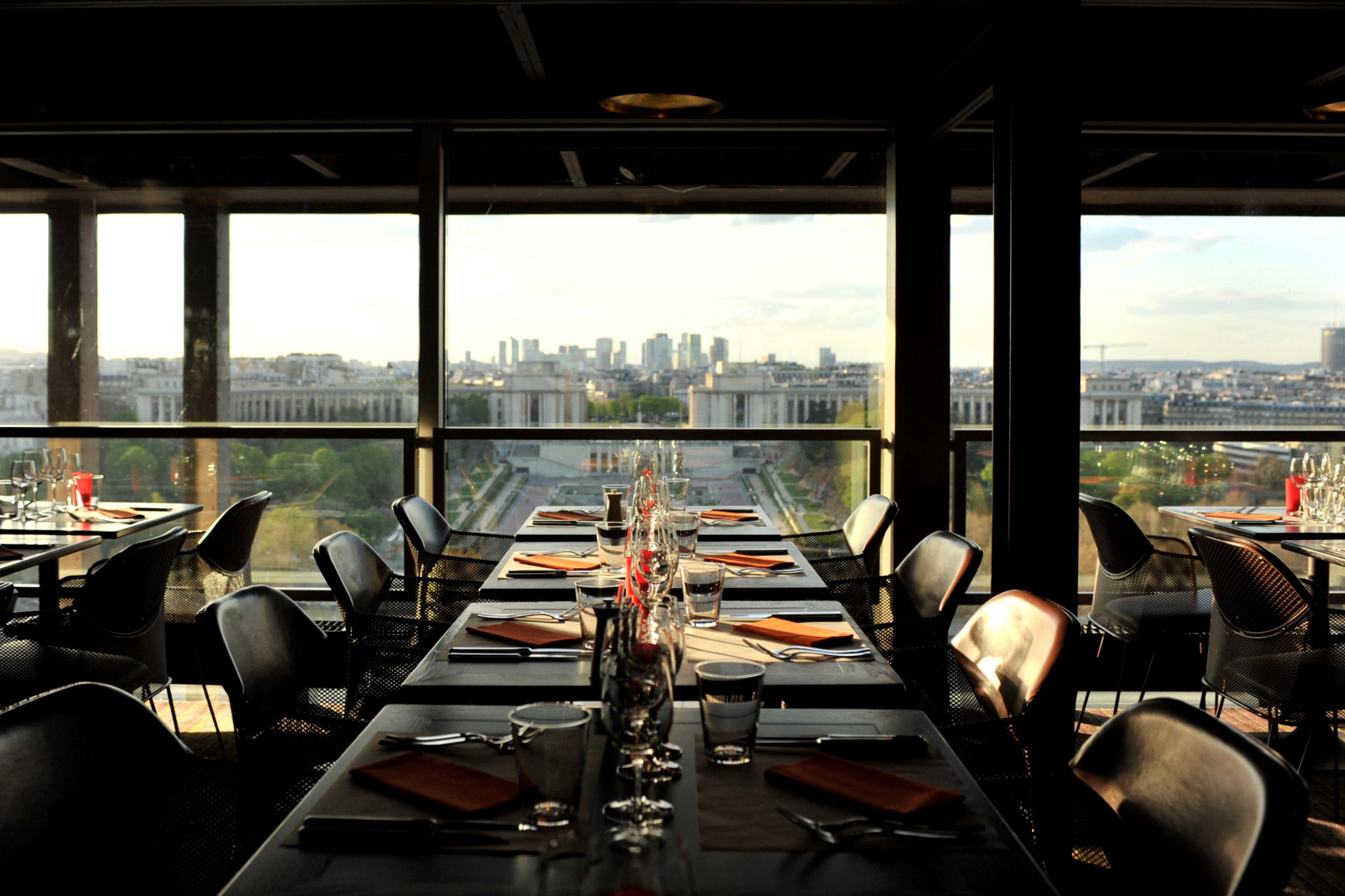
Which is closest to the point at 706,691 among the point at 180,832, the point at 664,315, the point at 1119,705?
the point at 180,832

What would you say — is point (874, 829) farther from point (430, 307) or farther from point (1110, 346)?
point (1110, 346)

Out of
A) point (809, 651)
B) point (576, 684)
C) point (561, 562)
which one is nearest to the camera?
point (576, 684)

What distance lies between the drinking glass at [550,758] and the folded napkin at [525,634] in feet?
3.02

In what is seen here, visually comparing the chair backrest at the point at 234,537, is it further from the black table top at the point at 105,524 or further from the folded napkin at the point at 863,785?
the folded napkin at the point at 863,785

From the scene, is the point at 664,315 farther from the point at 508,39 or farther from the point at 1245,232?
the point at 1245,232

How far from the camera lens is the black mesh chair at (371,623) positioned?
9.20 ft

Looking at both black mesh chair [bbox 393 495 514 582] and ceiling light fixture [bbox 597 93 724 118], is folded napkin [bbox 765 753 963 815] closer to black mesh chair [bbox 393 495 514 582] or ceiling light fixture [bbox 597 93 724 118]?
black mesh chair [bbox 393 495 514 582]

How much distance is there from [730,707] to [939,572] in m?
1.86

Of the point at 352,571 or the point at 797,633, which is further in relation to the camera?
the point at 352,571

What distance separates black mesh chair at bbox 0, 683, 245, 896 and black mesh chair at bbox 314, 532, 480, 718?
3.30 feet

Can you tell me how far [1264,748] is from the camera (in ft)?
4.42

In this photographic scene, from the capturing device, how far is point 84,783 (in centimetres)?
153

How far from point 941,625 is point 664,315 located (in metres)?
2.83

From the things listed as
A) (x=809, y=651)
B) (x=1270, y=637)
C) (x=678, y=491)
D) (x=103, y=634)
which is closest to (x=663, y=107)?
(x=678, y=491)
